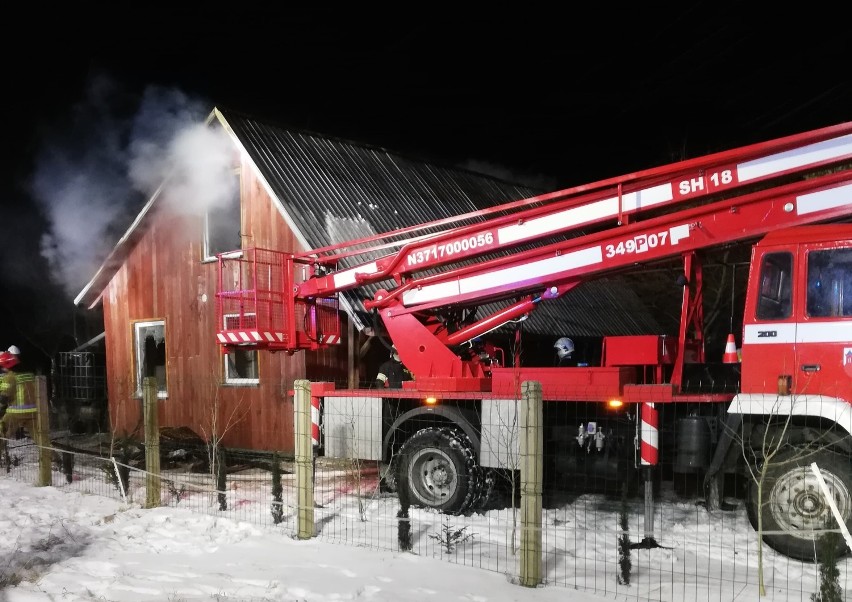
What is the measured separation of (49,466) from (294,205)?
548 cm

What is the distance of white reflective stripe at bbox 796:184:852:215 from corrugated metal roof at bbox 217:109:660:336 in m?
6.24

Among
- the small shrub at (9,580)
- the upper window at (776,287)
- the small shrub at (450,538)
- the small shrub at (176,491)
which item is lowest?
the small shrub at (176,491)

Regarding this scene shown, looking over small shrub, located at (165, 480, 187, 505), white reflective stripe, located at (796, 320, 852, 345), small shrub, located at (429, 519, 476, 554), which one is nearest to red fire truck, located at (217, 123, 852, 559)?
white reflective stripe, located at (796, 320, 852, 345)

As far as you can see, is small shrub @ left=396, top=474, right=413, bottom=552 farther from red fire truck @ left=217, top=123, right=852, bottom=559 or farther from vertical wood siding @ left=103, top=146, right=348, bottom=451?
vertical wood siding @ left=103, top=146, right=348, bottom=451

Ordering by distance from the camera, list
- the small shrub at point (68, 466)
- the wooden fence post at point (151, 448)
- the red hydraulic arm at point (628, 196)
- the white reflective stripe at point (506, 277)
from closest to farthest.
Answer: the red hydraulic arm at point (628, 196) < the white reflective stripe at point (506, 277) < the wooden fence post at point (151, 448) < the small shrub at point (68, 466)

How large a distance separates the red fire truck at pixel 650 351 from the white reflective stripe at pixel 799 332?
0.01m

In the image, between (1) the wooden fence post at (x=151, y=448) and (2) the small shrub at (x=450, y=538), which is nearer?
(2) the small shrub at (x=450, y=538)

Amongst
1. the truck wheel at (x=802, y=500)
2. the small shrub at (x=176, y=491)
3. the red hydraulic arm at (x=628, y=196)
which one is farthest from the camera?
the small shrub at (x=176, y=491)

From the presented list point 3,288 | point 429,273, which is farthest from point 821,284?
point 3,288

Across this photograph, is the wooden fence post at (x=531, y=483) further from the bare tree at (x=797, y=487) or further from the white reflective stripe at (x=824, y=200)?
the white reflective stripe at (x=824, y=200)

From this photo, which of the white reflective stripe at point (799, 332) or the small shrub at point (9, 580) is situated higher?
the white reflective stripe at point (799, 332)

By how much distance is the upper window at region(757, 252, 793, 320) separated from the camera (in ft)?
20.9

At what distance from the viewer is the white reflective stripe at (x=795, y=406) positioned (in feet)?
19.5

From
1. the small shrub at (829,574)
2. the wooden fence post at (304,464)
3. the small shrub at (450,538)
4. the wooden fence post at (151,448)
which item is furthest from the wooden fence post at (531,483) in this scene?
the wooden fence post at (151,448)
